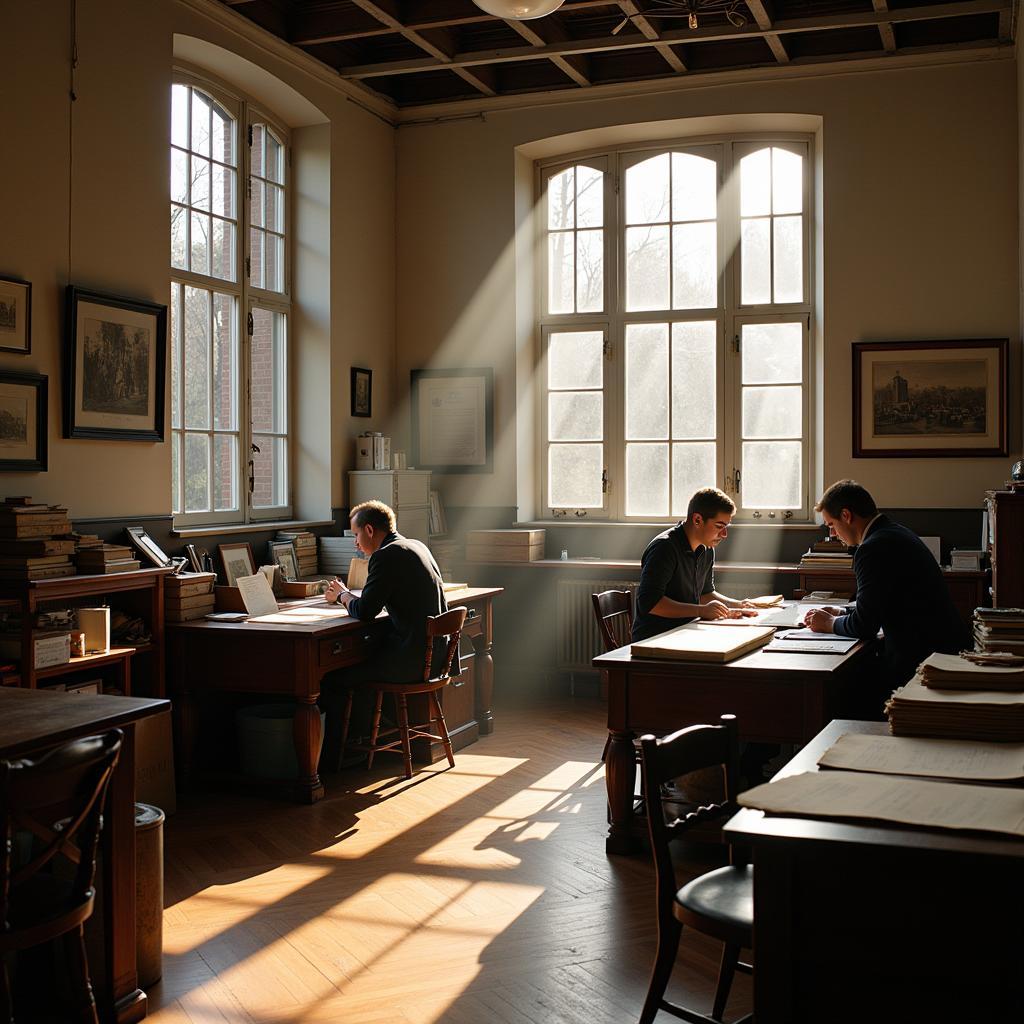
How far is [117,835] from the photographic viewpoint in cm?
324

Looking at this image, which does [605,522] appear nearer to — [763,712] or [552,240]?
[552,240]

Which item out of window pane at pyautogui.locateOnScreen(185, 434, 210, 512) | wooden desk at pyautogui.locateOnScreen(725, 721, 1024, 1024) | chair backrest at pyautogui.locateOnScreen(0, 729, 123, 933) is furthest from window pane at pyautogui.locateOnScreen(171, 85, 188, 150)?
wooden desk at pyautogui.locateOnScreen(725, 721, 1024, 1024)

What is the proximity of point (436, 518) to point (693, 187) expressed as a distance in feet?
9.97

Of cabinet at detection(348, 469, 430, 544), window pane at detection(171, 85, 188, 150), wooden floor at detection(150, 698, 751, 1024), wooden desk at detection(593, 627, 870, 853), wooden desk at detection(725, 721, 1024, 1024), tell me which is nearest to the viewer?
wooden desk at detection(725, 721, 1024, 1024)

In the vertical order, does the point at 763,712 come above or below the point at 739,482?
below

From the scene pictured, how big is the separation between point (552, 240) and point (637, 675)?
4.95m

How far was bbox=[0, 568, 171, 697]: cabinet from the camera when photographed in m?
4.60

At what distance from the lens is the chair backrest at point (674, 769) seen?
2.68 meters

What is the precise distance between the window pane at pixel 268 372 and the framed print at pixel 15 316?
6.83ft

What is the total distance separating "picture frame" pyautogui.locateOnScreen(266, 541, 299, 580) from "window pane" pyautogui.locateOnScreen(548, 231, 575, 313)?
294cm

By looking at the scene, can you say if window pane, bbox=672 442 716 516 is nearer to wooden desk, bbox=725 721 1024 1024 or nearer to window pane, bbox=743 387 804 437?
window pane, bbox=743 387 804 437

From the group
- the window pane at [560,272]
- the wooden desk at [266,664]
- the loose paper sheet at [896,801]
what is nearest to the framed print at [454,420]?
the window pane at [560,272]

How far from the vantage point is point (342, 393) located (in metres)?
7.77

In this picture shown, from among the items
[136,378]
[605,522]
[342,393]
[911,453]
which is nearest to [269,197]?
[342,393]
